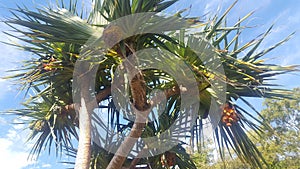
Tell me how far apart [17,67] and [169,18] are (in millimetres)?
1618

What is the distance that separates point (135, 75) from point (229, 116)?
0.87 metres

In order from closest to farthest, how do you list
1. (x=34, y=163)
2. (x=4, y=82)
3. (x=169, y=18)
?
(x=169, y=18)
(x=4, y=82)
(x=34, y=163)

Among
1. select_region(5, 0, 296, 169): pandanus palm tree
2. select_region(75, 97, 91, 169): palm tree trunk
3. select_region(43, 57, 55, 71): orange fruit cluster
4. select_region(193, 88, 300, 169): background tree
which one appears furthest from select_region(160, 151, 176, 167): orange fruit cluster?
select_region(193, 88, 300, 169): background tree

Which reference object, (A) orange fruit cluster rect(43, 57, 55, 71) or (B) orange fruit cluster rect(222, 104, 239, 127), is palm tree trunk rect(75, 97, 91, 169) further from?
(B) orange fruit cluster rect(222, 104, 239, 127)

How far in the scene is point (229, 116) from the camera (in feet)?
8.95

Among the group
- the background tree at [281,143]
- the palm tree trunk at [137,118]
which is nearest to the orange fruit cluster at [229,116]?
the palm tree trunk at [137,118]

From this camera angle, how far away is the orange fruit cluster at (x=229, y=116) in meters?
2.72

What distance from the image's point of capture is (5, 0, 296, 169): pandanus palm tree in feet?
7.95

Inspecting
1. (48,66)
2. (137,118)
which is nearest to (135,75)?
(137,118)

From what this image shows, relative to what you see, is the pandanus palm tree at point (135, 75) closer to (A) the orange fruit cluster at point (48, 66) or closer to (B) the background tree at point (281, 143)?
(A) the orange fruit cluster at point (48, 66)

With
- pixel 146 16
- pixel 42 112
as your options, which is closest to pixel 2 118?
pixel 42 112

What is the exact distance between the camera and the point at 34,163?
351cm

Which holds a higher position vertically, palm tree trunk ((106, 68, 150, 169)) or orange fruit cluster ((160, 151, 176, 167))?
palm tree trunk ((106, 68, 150, 169))

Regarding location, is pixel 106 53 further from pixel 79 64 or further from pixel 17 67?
pixel 17 67
